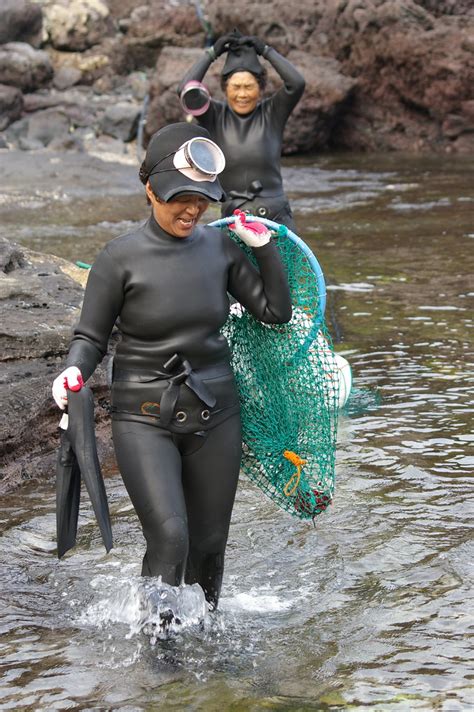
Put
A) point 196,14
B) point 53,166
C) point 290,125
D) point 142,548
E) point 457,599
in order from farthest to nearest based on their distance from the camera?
point 196,14 → point 290,125 → point 53,166 → point 142,548 → point 457,599

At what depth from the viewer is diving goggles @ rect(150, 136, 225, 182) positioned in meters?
4.24

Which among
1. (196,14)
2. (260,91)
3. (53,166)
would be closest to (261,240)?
(260,91)

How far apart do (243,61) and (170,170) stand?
3.76 m

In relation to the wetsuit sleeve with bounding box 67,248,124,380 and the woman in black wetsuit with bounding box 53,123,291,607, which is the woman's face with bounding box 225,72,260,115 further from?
the wetsuit sleeve with bounding box 67,248,124,380

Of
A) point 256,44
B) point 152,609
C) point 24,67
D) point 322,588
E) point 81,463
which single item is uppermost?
point 24,67

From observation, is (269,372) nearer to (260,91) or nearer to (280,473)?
(280,473)

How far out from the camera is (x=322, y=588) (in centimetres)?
525

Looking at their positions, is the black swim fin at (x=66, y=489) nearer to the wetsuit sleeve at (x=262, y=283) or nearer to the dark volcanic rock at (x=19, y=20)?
the wetsuit sleeve at (x=262, y=283)

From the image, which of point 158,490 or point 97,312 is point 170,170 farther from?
point 158,490

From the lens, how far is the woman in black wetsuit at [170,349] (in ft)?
14.1

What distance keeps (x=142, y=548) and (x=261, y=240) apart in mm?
1929

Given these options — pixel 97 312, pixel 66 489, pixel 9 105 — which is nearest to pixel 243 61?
pixel 97 312

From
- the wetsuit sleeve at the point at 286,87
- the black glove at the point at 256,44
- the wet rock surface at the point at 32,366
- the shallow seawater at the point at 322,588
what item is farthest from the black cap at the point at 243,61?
the shallow seawater at the point at 322,588

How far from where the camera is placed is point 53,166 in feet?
63.8
